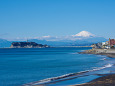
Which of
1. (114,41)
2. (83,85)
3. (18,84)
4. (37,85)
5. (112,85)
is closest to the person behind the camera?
(112,85)

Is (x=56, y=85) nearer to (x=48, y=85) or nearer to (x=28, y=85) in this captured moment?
(x=48, y=85)

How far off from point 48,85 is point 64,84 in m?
1.58

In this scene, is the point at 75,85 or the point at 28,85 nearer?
the point at 75,85

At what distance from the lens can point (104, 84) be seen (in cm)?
1994

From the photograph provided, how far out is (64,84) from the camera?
71.9 feet

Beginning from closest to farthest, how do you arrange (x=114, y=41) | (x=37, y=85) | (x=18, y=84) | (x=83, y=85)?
(x=83, y=85), (x=37, y=85), (x=18, y=84), (x=114, y=41)

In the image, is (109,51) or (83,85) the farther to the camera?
(109,51)

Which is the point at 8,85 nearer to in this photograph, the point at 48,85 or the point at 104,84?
the point at 48,85

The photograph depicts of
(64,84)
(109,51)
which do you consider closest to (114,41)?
(109,51)

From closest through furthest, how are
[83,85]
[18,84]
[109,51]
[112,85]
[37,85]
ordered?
[112,85], [83,85], [37,85], [18,84], [109,51]

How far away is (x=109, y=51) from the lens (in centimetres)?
9094

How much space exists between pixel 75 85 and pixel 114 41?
106 meters

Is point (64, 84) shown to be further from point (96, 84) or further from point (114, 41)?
point (114, 41)

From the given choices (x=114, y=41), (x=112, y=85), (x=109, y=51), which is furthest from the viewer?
(x=114, y=41)
